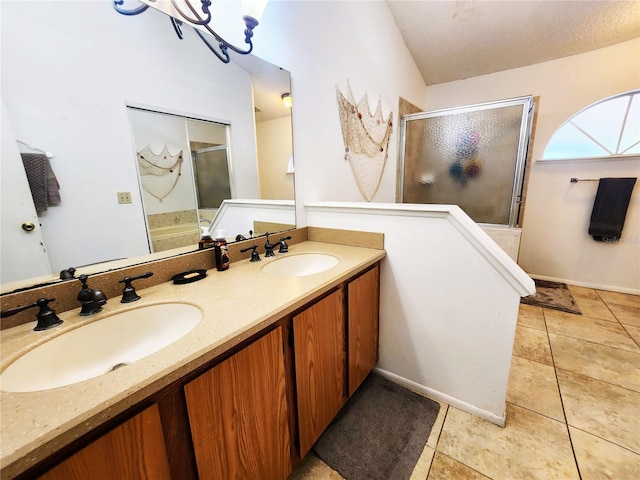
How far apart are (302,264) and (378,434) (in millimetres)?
931

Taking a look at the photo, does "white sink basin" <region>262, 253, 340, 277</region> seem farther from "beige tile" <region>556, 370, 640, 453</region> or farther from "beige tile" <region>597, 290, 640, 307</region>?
"beige tile" <region>597, 290, 640, 307</region>

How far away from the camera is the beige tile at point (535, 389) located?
54.4 inches

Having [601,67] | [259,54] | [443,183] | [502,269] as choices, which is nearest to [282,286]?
[502,269]

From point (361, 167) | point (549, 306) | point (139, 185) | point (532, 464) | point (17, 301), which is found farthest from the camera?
point (549, 306)

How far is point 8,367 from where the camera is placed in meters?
0.58

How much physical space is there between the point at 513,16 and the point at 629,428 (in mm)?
2972

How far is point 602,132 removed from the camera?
2555 millimetres

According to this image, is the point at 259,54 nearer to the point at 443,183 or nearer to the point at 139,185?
the point at 139,185

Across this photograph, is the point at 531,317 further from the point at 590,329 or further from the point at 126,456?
the point at 126,456

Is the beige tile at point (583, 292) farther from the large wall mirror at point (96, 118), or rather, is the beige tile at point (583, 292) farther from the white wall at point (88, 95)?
the white wall at point (88, 95)

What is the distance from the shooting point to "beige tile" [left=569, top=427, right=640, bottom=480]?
1.06 meters

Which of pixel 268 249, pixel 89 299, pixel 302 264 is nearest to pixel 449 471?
pixel 302 264

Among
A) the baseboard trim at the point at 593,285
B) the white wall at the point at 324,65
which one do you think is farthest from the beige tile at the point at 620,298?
the white wall at the point at 324,65

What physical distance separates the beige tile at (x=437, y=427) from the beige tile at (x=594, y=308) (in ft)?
6.26
